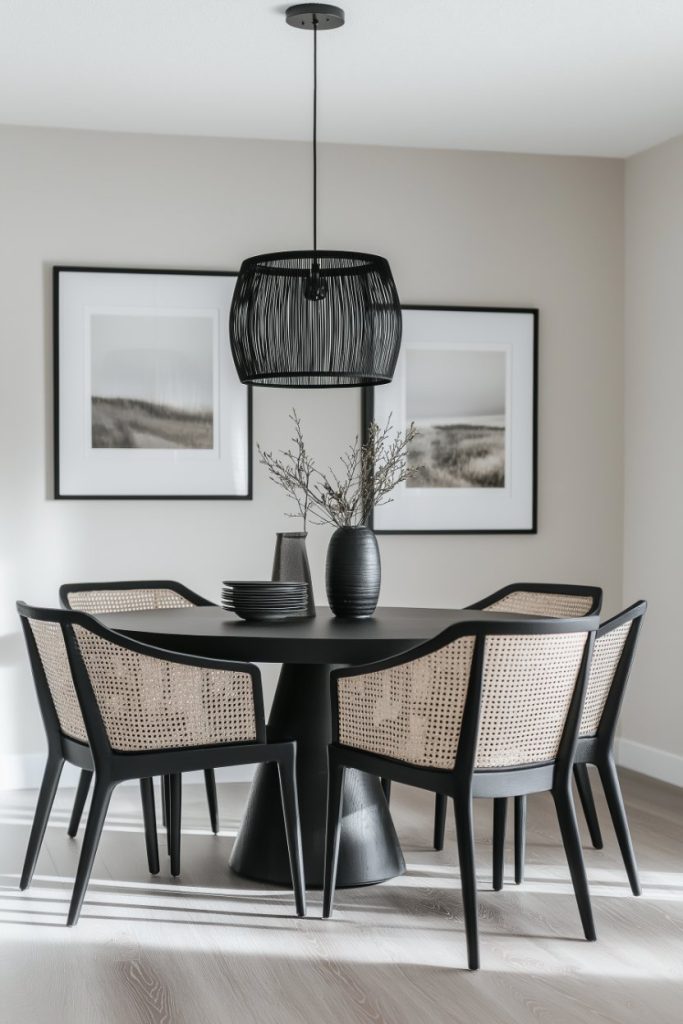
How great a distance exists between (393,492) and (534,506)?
0.63m

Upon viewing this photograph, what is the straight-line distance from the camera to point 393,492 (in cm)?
513

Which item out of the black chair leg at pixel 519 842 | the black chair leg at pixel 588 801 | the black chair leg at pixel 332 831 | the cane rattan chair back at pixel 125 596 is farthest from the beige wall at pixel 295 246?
the black chair leg at pixel 332 831

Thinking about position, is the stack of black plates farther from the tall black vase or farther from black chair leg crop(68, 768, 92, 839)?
black chair leg crop(68, 768, 92, 839)

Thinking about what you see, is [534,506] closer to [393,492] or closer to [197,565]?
[393,492]

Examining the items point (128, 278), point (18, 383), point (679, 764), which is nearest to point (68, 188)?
point (128, 278)

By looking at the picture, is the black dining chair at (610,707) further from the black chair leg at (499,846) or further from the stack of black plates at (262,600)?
the stack of black plates at (262,600)

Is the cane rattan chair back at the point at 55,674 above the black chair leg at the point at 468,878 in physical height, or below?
above

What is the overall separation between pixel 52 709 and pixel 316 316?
133 centimetres

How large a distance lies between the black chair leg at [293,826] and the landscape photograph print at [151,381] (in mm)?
2047

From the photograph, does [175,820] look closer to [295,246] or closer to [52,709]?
[52,709]

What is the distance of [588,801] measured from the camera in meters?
3.74

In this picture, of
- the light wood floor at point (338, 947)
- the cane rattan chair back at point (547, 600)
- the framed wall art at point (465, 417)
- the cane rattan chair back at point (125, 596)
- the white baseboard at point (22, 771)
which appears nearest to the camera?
the light wood floor at point (338, 947)

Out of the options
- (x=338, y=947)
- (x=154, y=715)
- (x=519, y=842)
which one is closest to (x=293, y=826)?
(x=338, y=947)

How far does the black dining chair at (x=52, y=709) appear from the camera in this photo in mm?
3186
